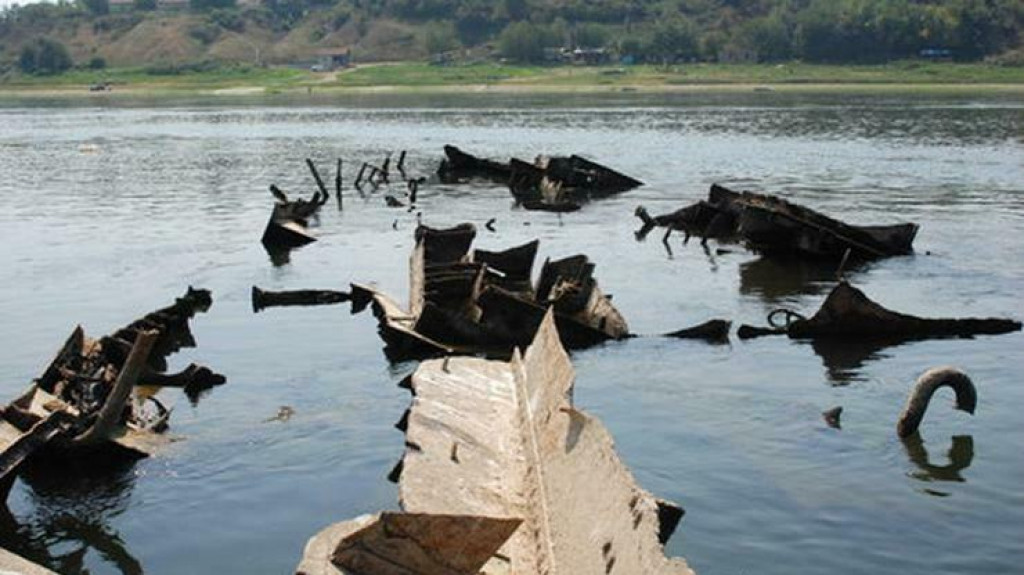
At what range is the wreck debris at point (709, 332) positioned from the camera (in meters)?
23.2

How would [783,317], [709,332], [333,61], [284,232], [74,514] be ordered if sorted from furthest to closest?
[333,61] → [284,232] → [783,317] → [709,332] → [74,514]

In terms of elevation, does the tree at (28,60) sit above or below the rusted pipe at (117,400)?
below

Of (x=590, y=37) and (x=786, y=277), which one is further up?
(x=590, y=37)

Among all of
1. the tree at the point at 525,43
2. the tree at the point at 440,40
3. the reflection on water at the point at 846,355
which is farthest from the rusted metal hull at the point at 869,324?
the tree at the point at 440,40

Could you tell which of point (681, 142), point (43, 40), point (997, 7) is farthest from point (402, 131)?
point (43, 40)

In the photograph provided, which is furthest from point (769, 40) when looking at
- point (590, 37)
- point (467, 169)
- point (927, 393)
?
point (927, 393)

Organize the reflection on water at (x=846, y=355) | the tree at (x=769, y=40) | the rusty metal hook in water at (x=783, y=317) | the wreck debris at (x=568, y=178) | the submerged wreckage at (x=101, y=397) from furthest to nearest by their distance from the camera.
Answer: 1. the tree at (x=769, y=40)
2. the wreck debris at (x=568, y=178)
3. the rusty metal hook in water at (x=783, y=317)
4. the reflection on water at (x=846, y=355)
5. the submerged wreckage at (x=101, y=397)

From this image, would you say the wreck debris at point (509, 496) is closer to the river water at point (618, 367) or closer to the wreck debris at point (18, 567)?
the river water at point (618, 367)

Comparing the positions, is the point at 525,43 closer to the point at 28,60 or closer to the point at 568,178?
the point at 28,60

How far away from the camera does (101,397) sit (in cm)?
1739

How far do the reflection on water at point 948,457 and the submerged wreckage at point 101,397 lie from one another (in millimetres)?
9351

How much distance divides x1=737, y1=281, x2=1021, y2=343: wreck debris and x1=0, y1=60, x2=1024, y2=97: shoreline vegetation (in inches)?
4759

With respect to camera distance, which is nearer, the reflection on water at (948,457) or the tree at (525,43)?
the reflection on water at (948,457)

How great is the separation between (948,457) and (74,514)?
10.4 meters
